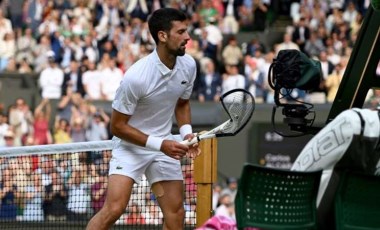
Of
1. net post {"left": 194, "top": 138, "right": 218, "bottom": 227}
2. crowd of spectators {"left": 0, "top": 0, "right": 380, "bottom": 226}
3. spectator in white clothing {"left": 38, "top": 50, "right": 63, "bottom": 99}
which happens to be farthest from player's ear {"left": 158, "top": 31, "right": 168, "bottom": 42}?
spectator in white clothing {"left": 38, "top": 50, "right": 63, "bottom": 99}

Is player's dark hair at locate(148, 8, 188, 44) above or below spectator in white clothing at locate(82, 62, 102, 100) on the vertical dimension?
above

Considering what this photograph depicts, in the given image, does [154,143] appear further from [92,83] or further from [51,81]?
[51,81]

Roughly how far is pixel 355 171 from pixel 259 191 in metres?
0.52

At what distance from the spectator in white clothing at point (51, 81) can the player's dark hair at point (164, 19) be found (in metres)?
13.4

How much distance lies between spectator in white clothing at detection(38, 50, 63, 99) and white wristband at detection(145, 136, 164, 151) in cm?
1346

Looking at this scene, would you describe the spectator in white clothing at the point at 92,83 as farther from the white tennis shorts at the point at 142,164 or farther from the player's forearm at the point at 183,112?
the white tennis shorts at the point at 142,164

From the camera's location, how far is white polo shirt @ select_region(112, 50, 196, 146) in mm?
8641

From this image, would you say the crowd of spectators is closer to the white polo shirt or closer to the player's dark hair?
the white polo shirt

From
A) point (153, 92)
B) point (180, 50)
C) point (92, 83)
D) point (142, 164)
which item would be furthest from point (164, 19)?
point (92, 83)

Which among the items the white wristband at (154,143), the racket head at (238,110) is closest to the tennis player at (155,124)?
the white wristband at (154,143)

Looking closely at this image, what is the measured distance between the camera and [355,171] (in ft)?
21.3

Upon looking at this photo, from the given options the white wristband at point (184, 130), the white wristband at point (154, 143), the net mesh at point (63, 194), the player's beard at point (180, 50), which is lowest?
the net mesh at point (63, 194)

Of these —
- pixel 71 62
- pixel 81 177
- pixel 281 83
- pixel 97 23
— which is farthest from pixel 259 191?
pixel 97 23

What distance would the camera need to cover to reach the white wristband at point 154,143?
337 inches
